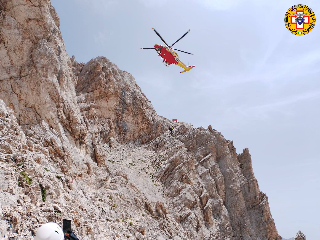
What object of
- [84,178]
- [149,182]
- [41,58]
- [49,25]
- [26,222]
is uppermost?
[49,25]

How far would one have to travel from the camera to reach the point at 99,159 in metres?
29.6

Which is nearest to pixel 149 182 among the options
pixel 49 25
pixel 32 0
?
pixel 49 25

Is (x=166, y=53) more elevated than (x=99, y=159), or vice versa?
Result: (x=166, y=53)

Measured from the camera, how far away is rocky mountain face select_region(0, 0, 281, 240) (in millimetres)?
17359

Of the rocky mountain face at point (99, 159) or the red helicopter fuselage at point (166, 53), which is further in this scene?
the red helicopter fuselage at point (166, 53)

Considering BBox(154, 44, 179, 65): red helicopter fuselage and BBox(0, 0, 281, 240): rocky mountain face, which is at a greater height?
BBox(154, 44, 179, 65): red helicopter fuselage

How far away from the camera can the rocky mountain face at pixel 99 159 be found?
57.0 ft

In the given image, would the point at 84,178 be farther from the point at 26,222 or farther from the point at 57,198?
the point at 26,222

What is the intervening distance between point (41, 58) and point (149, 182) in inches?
696

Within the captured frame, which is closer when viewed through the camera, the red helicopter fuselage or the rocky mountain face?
the rocky mountain face

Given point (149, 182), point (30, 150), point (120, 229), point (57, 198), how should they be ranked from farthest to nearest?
point (149, 182) < point (120, 229) < point (30, 150) < point (57, 198)

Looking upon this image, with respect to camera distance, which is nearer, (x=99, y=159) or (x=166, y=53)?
(x=99, y=159)

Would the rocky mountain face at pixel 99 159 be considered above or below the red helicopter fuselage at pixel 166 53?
below

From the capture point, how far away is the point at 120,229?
22562mm
